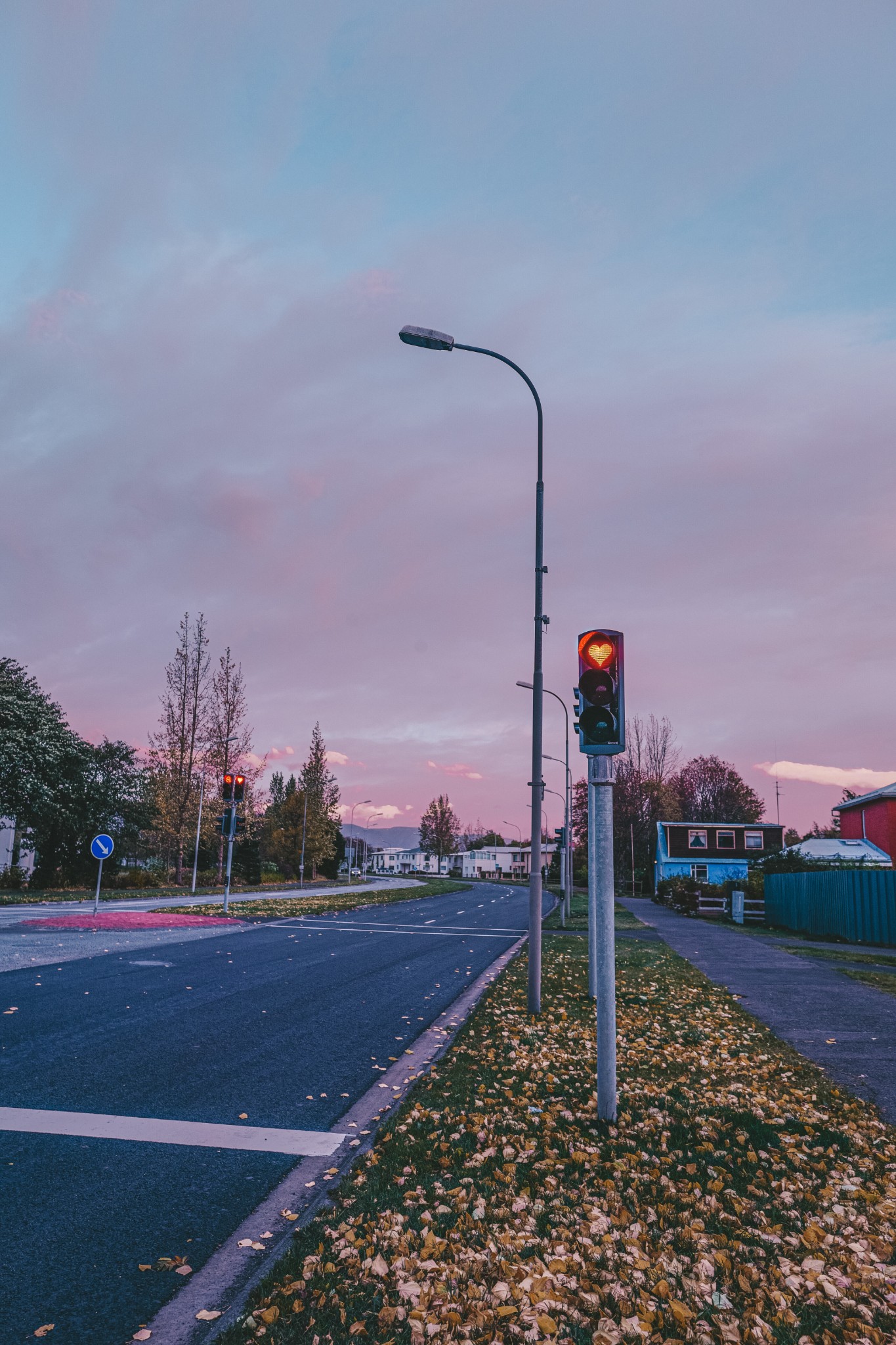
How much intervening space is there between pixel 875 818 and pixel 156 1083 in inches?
1711

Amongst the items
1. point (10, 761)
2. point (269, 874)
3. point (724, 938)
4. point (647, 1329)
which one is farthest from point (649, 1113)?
point (269, 874)

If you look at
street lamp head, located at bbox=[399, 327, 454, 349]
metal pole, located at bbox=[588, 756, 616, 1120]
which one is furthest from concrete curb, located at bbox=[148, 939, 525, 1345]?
street lamp head, located at bbox=[399, 327, 454, 349]

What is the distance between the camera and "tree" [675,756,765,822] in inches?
3511

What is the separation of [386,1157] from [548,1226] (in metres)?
1.43

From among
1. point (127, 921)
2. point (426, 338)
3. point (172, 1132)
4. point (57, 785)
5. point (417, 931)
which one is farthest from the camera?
point (57, 785)

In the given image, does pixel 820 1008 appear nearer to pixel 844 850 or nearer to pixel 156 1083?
pixel 156 1083

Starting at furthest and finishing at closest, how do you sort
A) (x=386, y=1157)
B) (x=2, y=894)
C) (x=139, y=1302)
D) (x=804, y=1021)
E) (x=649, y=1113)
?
(x=2, y=894), (x=804, y=1021), (x=649, y=1113), (x=386, y=1157), (x=139, y=1302)

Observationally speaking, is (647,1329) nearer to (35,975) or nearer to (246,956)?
(35,975)

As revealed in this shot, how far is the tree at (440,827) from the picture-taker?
14775 centimetres

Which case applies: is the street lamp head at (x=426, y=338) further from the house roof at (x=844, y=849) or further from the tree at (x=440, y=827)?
the tree at (x=440, y=827)

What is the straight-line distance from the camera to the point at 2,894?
116 feet

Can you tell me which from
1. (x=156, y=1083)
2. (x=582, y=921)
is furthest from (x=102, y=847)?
(x=156, y=1083)

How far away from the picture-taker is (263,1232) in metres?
4.37

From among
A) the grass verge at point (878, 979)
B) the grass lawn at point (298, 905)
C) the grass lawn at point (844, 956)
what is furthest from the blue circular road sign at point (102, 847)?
the grass verge at point (878, 979)
